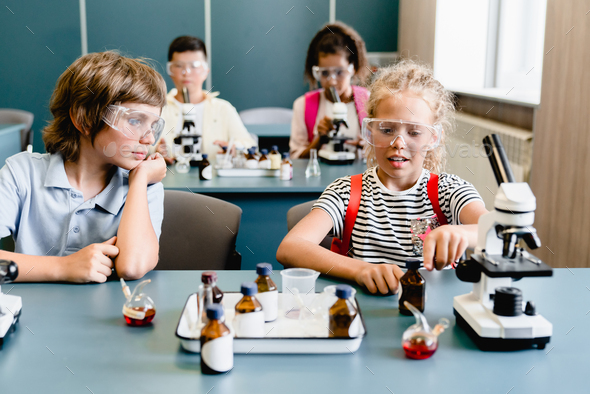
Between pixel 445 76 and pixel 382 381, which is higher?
pixel 445 76

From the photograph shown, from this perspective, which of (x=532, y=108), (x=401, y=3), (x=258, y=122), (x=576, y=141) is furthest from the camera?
(x=401, y=3)

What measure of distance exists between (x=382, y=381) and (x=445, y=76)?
14.1 feet

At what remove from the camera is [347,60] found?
3.37 meters

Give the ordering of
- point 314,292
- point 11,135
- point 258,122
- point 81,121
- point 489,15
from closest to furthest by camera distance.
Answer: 1. point 314,292
2. point 81,121
3. point 489,15
4. point 11,135
5. point 258,122

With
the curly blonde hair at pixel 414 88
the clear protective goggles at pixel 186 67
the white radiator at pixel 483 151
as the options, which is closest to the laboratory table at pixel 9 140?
the clear protective goggles at pixel 186 67

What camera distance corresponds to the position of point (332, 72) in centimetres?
331

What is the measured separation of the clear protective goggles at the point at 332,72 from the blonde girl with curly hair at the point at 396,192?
1.56m

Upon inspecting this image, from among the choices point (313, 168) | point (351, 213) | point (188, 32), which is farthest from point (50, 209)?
point (188, 32)

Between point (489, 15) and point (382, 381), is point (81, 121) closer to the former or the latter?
point (382, 381)

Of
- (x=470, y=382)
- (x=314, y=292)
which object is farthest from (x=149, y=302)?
(x=470, y=382)

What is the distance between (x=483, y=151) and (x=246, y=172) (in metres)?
1.33

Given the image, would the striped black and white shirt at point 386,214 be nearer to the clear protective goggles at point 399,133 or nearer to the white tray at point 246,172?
the clear protective goggles at point 399,133

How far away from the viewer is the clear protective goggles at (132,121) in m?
1.50

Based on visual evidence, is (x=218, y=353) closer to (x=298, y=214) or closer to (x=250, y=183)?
(x=298, y=214)
